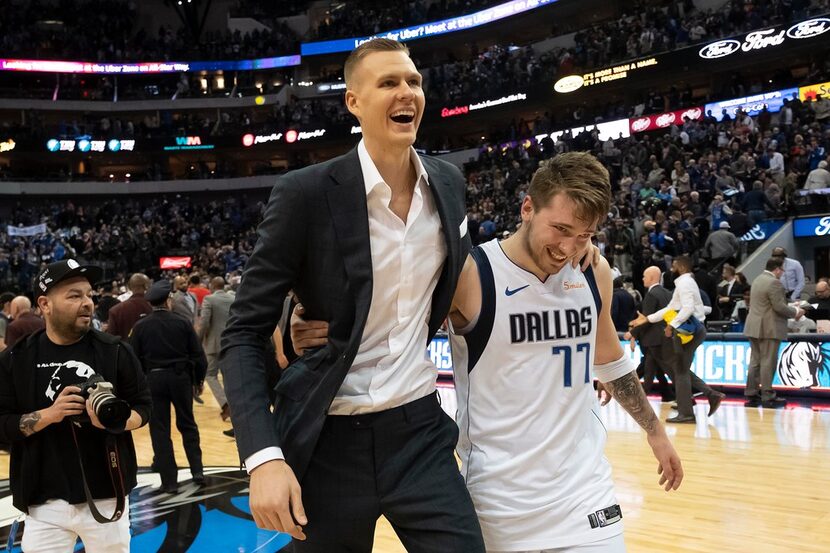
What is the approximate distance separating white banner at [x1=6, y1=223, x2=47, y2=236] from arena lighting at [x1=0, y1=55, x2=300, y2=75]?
44.3 feet

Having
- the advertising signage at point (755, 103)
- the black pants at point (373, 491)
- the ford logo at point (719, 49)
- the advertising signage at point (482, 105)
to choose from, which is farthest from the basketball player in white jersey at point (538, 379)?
the advertising signage at point (482, 105)

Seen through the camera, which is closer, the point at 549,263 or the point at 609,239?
the point at 549,263

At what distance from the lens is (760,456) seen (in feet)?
24.9

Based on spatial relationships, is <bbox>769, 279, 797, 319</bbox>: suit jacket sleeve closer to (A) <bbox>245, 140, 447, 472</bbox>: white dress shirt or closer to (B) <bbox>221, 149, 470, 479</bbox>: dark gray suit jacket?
(A) <bbox>245, 140, 447, 472</bbox>: white dress shirt

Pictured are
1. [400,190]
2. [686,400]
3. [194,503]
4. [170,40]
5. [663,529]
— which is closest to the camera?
[400,190]

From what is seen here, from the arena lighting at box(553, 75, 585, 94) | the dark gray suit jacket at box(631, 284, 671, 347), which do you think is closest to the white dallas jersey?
the dark gray suit jacket at box(631, 284, 671, 347)

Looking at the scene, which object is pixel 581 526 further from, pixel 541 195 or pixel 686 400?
pixel 686 400

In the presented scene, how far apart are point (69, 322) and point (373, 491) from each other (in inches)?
86.8

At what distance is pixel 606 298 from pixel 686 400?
23.5 ft

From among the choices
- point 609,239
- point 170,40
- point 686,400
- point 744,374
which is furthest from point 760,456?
point 170,40

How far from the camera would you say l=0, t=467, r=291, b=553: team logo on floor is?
18.0 ft

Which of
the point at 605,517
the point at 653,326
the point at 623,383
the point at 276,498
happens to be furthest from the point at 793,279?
the point at 276,498

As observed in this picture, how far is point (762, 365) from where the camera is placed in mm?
10258

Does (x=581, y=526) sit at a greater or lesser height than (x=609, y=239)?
lesser
